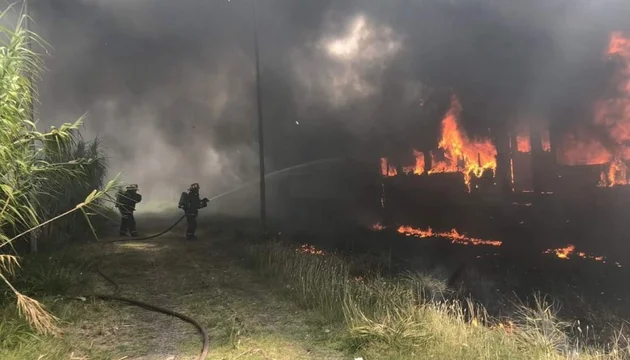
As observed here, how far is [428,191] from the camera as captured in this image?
14078 mm

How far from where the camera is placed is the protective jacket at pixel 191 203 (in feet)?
34.7

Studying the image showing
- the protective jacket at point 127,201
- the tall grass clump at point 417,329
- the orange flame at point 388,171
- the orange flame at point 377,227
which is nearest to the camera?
the tall grass clump at point 417,329

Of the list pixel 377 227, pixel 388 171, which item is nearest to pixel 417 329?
pixel 377 227

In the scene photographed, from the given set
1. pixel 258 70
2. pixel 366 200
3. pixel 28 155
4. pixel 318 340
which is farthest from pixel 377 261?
pixel 28 155

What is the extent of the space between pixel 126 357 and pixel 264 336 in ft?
6.38

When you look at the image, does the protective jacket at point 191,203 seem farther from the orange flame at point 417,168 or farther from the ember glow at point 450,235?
the orange flame at point 417,168

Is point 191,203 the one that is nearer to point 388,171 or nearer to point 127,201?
point 127,201

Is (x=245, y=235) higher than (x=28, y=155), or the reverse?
(x=28, y=155)

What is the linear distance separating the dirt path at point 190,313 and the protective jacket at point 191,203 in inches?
34.1

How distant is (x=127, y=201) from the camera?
32.1 feet

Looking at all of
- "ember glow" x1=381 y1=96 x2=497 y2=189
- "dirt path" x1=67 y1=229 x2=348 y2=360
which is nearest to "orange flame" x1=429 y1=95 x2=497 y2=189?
"ember glow" x1=381 y1=96 x2=497 y2=189

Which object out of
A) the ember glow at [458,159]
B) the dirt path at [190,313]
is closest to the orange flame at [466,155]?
the ember glow at [458,159]

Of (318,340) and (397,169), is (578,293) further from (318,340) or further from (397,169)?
(318,340)

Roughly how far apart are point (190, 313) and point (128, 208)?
439 cm
